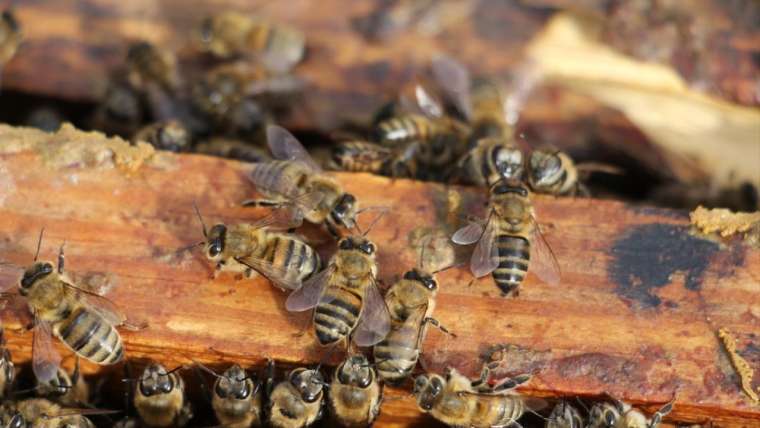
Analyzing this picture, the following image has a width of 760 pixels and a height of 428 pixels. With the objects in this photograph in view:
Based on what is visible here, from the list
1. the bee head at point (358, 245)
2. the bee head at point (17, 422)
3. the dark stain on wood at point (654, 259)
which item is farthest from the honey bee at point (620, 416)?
the bee head at point (17, 422)

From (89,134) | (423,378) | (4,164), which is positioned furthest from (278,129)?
(423,378)

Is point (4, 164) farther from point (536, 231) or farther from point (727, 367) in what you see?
point (727, 367)

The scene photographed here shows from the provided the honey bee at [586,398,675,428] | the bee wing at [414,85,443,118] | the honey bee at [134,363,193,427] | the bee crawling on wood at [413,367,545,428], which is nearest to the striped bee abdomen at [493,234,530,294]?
the bee crawling on wood at [413,367,545,428]

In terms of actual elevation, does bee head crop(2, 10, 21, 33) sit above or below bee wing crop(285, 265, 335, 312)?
above

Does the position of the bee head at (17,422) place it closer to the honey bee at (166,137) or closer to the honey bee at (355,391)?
the honey bee at (355,391)

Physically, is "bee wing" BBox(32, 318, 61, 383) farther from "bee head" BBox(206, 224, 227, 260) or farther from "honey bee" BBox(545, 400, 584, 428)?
"honey bee" BBox(545, 400, 584, 428)

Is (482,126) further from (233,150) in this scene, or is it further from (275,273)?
(275,273)

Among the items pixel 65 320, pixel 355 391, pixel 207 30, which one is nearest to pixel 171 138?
pixel 207 30
